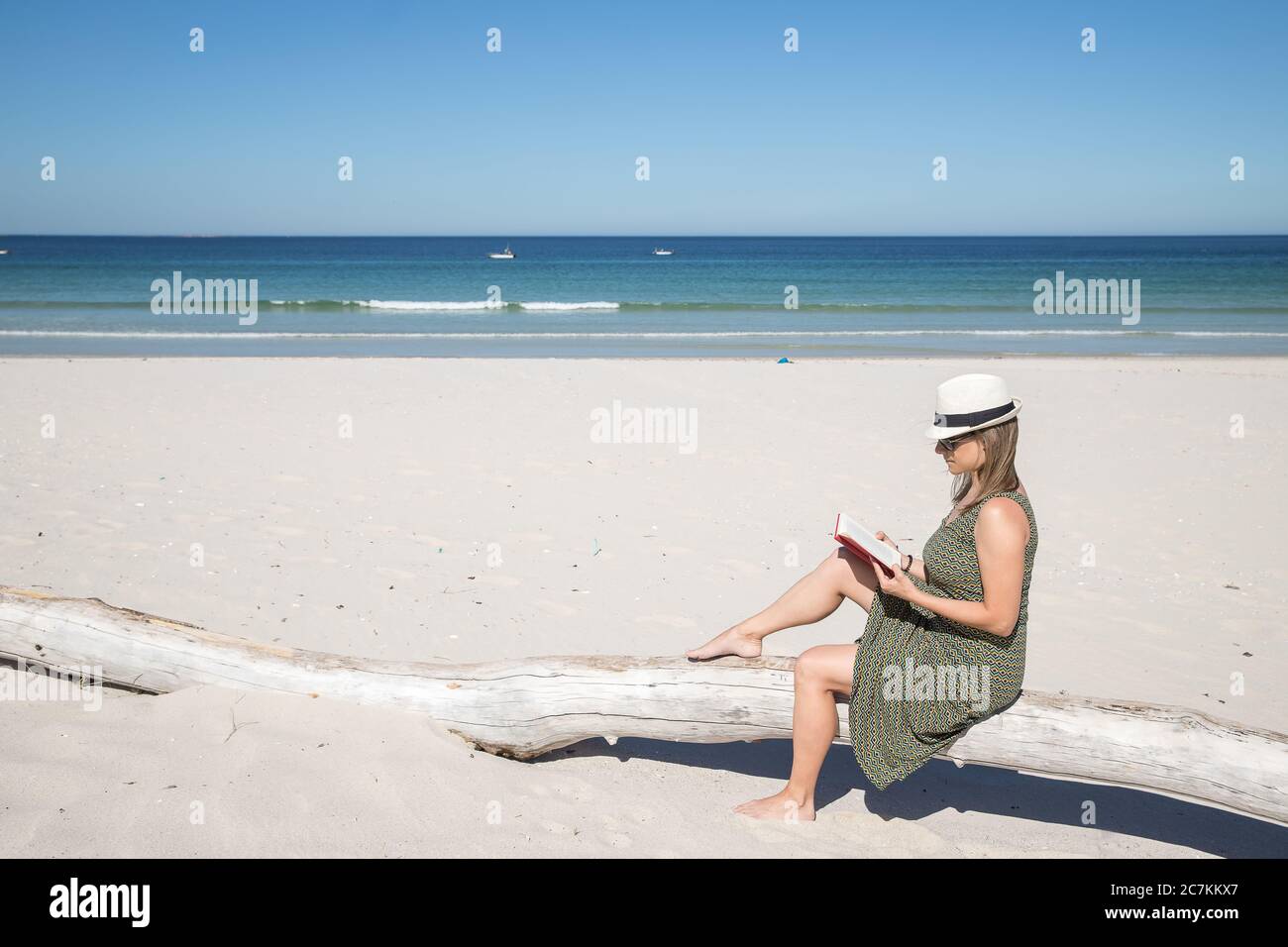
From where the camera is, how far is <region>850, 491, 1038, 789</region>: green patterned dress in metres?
3.21

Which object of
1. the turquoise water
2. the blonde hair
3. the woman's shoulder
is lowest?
the woman's shoulder

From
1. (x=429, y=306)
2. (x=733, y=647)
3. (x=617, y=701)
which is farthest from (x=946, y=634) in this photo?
(x=429, y=306)

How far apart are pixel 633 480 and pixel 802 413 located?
12.4 ft

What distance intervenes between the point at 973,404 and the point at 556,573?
11.8 feet

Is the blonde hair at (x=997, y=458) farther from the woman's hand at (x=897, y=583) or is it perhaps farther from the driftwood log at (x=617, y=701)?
the driftwood log at (x=617, y=701)

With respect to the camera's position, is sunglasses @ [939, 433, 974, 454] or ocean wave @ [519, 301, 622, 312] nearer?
sunglasses @ [939, 433, 974, 454]

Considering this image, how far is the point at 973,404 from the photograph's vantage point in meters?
3.06

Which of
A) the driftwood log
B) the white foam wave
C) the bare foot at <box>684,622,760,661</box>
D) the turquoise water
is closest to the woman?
the driftwood log

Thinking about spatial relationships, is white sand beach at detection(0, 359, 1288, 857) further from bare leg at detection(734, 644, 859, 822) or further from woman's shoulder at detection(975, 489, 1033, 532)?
woman's shoulder at detection(975, 489, 1033, 532)

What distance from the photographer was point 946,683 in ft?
10.6

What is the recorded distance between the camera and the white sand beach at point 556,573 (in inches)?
136

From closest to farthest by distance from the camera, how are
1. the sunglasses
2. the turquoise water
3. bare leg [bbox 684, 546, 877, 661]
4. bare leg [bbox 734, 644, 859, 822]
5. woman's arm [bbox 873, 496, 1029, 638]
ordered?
woman's arm [bbox 873, 496, 1029, 638]
the sunglasses
bare leg [bbox 734, 644, 859, 822]
bare leg [bbox 684, 546, 877, 661]
the turquoise water

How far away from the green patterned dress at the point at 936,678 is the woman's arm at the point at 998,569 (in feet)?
0.36

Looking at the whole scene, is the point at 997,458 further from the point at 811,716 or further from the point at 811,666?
the point at 811,716
